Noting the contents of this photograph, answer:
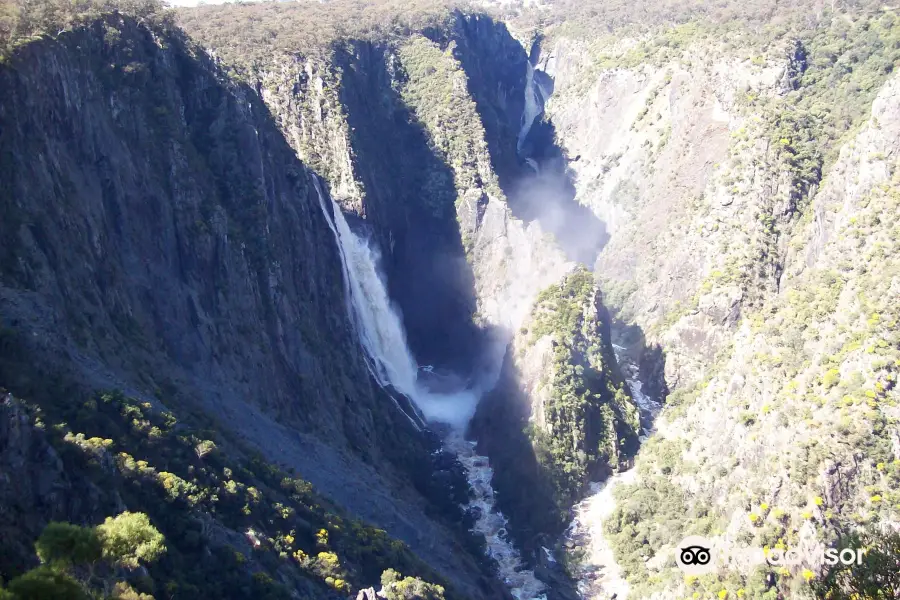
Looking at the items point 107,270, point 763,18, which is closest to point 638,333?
point 763,18

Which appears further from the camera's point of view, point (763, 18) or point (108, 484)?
point (763, 18)

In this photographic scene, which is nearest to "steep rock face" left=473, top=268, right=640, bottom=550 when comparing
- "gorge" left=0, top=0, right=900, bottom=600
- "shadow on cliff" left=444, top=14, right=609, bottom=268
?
"gorge" left=0, top=0, right=900, bottom=600

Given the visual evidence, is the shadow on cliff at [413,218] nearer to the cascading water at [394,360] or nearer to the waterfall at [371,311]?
the cascading water at [394,360]

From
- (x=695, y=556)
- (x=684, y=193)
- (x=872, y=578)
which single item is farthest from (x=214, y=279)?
(x=684, y=193)

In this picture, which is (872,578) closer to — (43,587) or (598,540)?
(43,587)

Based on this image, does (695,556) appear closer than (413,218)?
Yes

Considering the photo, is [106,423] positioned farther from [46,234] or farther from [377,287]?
[377,287]

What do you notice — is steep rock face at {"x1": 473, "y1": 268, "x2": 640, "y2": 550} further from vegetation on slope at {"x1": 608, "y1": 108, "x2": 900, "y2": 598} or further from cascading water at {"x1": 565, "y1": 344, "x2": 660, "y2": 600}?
vegetation on slope at {"x1": 608, "y1": 108, "x2": 900, "y2": 598}
